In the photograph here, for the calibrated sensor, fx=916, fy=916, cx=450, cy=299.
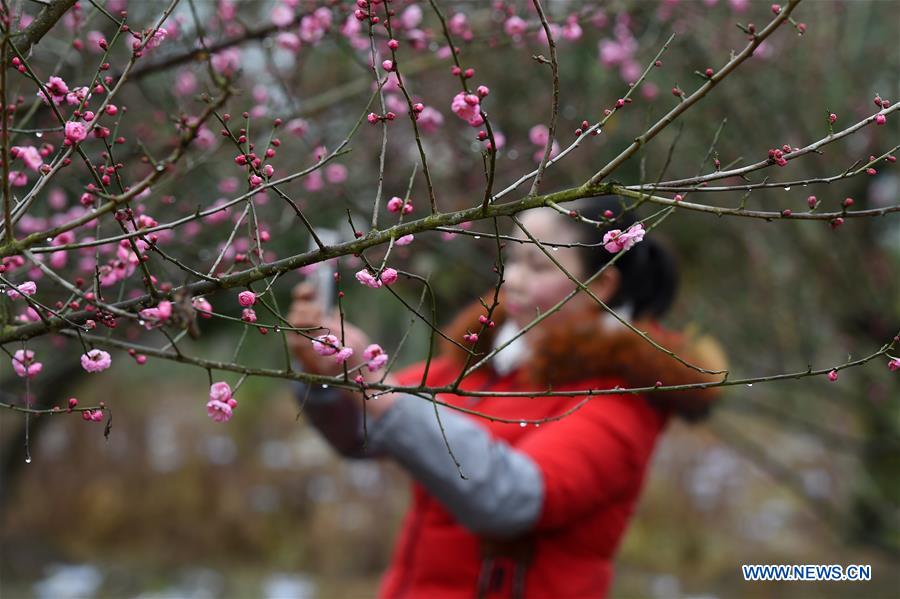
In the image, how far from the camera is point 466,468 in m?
1.79

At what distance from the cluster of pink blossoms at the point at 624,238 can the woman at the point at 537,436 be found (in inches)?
21.2

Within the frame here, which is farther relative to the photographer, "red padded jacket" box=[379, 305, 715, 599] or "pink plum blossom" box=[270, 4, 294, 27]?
"pink plum blossom" box=[270, 4, 294, 27]

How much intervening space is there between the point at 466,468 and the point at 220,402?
27.2 inches

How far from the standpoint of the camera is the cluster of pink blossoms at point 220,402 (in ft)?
3.95

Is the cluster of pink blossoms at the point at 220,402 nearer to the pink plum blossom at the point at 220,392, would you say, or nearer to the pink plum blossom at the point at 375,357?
the pink plum blossom at the point at 220,392

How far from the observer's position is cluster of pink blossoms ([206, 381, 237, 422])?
3.95 feet

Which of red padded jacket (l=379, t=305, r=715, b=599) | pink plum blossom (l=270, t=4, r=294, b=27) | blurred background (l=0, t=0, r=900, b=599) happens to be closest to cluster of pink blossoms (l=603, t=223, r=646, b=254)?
blurred background (l=0, t=0, r=900, b=599)

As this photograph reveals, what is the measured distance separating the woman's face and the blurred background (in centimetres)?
21

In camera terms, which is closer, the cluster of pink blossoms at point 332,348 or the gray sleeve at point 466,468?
the cluster of pink blossoms at point 332,348

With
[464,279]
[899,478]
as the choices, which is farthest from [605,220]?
[899,478]

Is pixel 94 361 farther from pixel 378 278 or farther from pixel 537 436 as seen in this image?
pixel 537 436

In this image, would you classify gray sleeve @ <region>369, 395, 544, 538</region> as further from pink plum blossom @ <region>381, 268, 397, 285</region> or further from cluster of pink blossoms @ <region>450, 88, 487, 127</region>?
cluster of pink blossoms @ <region>450, 88, 487, 127</region>

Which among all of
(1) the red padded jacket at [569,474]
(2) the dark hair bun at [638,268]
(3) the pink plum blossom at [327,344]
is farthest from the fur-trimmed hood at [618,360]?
(3) the pink plum blossom at [327,344]

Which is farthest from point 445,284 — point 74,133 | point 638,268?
point 74,133
